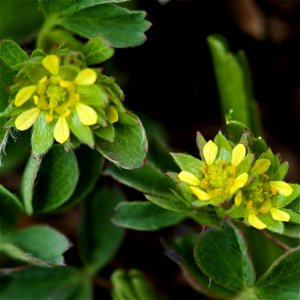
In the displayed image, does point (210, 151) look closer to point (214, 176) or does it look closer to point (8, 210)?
point (214, 176)

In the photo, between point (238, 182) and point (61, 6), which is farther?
point (61, 6)

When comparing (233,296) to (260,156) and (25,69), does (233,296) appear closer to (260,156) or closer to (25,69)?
(260,156)

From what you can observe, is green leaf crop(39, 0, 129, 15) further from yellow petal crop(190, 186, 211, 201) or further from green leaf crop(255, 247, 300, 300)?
green leaf crop(255, 247, 300, 300)

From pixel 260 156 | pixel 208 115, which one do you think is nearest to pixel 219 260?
pixel 260 156

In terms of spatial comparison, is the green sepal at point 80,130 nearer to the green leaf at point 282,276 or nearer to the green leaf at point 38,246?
the green leaf at point 38,246

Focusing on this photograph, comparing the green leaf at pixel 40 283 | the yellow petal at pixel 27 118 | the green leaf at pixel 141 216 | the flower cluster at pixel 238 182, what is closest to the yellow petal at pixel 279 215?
the flower cluster at pixel 238 182

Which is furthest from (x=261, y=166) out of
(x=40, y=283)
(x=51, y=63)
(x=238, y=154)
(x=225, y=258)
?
(x=40, y=283)
